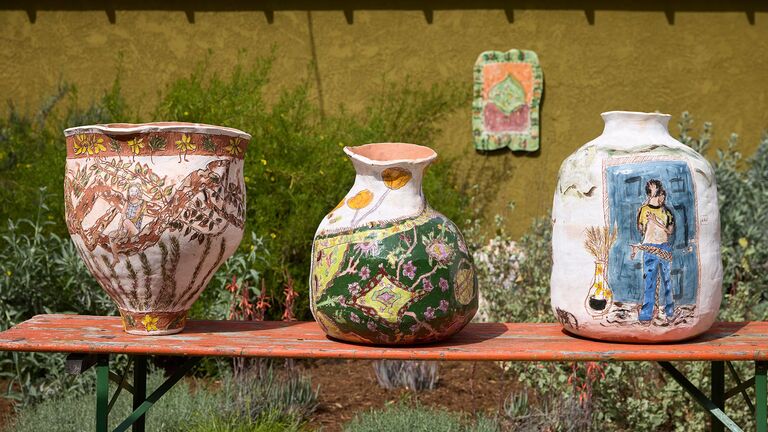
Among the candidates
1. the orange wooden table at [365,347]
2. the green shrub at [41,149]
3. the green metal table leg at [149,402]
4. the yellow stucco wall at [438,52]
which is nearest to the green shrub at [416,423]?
the orange wooden table at [365,347]

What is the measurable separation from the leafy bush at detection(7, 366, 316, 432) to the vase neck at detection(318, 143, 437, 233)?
53.6 inches

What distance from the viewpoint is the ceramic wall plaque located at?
593 cm

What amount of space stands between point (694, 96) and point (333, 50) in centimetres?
278

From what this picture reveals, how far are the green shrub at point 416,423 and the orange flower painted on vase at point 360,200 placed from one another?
133 cm

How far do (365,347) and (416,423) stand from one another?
1232 millimetres

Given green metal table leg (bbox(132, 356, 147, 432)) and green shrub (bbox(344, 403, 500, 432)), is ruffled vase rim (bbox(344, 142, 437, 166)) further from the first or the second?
green shrub (bbox(344, 403, 500, 432))

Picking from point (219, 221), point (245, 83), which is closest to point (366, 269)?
point (219, 221)

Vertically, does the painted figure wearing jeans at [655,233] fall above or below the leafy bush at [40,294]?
above

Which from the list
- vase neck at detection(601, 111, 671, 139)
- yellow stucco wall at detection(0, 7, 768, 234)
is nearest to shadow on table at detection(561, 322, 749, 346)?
vase neck at detection(601, 111, 671, 139)

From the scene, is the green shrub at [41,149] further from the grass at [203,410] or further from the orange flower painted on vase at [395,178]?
the orange flower painted on vase at [395,178]

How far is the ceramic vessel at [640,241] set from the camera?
6.21ft

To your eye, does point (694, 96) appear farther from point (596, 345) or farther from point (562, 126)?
point (596, 345)

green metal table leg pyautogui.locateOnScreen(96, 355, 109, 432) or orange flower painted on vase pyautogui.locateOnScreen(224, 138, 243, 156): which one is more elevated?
orange flower painted on vase pyautogui.locateOnScreen(224, 138, 243, 156)

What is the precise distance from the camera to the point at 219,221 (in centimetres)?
202
